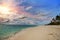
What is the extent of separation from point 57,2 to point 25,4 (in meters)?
0.52

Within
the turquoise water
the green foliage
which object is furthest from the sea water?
the green foliage

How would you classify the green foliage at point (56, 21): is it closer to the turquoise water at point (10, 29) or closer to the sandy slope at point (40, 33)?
the sandy slope at point (40, 33)

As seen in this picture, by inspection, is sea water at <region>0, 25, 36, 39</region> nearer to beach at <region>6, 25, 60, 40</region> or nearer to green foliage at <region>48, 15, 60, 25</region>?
beach at <region>6, 25, 60, 40</region>

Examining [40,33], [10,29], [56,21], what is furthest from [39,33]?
[10,29]

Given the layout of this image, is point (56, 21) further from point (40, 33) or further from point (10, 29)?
point (10, 29)

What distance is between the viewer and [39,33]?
197cm

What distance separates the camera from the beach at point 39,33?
1947 mm

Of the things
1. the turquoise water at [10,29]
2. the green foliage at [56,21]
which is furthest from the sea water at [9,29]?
the green foliage at [56,21]

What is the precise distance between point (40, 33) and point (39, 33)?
15 millimetres

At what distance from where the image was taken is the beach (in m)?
1.95

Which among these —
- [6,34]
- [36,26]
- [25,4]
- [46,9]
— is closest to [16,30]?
[6,34]

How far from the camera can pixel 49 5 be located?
2.08 m

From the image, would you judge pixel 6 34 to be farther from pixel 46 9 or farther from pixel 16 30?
pixel 46 9

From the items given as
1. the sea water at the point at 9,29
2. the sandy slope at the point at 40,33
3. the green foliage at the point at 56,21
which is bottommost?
the sandy slope at the point at 40,33
